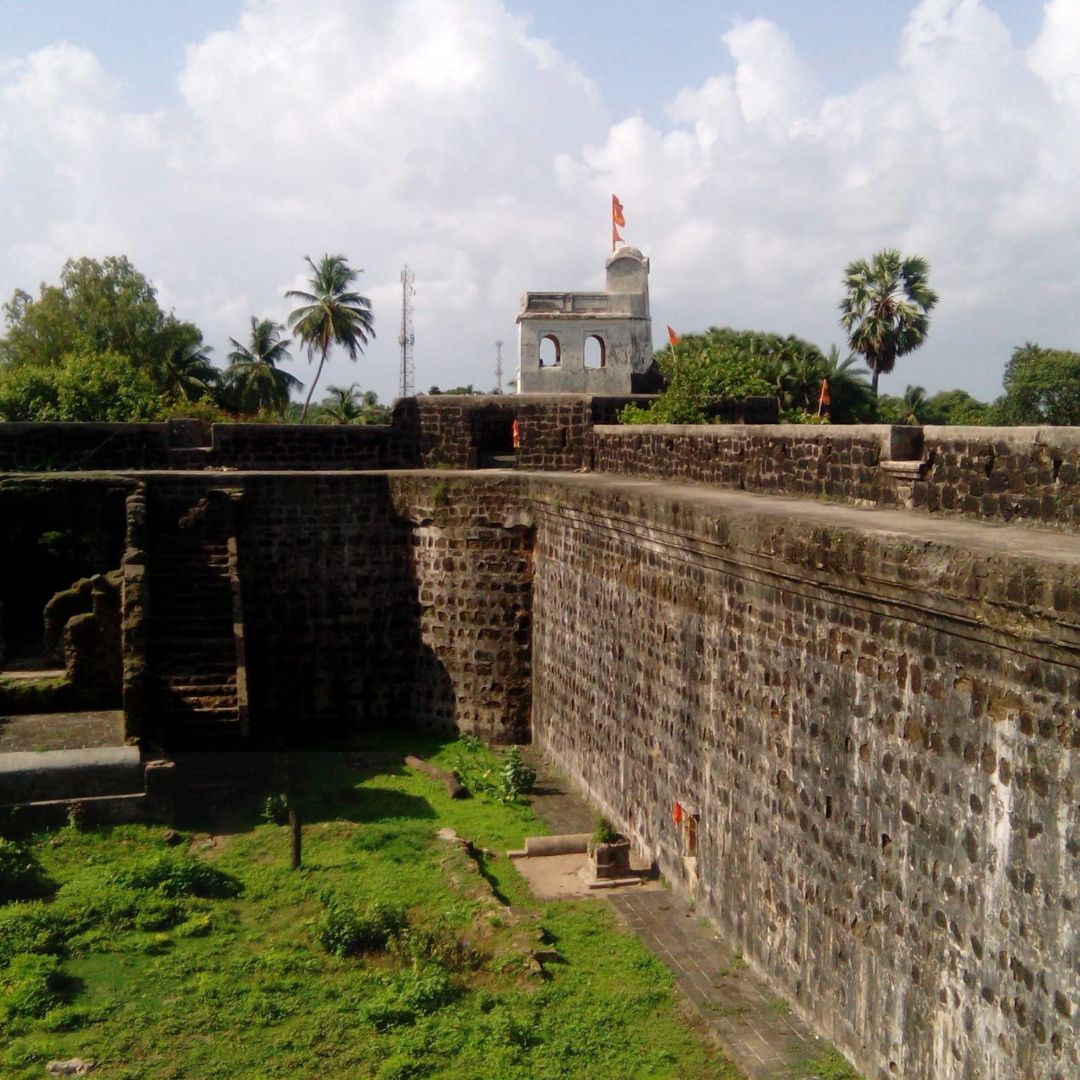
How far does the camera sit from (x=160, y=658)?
13250 millimetres

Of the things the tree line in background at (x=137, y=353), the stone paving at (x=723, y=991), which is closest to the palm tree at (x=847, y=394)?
the tree line in background at (x=137, y=353)

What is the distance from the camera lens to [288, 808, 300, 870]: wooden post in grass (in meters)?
9.91

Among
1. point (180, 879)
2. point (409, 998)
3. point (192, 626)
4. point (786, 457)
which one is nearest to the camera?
point (409, 998)

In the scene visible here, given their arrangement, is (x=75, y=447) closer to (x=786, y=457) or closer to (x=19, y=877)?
(x=19, y=877)

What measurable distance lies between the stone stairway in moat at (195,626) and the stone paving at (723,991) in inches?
212

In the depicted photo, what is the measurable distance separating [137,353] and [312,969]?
31.4 meters

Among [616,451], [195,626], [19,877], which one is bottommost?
[19,877]

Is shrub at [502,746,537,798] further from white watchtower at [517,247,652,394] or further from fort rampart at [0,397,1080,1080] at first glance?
white watchtower at [517,247,652,394]

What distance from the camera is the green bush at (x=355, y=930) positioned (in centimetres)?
833

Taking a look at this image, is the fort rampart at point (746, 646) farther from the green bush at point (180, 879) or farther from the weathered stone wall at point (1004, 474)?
the green bush at point (180, 879)

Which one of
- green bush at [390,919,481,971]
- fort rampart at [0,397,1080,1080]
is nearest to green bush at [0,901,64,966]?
green bush at [390,919,481,971]

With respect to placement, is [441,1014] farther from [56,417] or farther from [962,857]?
[56,417]

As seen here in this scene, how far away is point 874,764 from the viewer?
257 inches

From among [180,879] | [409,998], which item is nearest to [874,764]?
[409,998]
